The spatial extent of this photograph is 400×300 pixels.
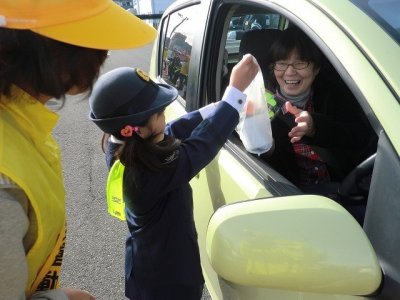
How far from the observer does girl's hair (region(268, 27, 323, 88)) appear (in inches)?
75.4

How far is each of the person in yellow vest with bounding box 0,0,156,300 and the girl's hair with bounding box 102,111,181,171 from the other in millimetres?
363

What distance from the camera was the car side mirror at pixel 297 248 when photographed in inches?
35.7

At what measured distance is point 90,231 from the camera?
10.7ft

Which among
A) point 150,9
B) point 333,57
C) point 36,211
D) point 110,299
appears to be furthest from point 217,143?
point 150,9

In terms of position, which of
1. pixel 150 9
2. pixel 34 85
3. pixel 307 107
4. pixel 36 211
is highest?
pixel 34 85

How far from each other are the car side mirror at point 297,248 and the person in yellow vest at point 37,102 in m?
0.39

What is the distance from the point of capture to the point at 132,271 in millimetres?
1723

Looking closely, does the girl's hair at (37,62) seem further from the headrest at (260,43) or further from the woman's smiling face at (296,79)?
the headrest at (260,43)

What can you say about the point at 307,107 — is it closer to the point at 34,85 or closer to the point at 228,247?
the point at 228,247

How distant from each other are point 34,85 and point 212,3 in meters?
1.17

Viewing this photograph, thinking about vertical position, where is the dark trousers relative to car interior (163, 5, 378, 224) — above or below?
below

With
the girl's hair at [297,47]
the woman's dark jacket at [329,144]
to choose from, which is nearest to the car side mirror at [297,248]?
the woman's dark jacket at [329,144]

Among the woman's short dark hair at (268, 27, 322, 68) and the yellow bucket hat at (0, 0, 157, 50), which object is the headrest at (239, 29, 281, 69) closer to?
the woman's short dark hair at (268, 27, 322, 68)

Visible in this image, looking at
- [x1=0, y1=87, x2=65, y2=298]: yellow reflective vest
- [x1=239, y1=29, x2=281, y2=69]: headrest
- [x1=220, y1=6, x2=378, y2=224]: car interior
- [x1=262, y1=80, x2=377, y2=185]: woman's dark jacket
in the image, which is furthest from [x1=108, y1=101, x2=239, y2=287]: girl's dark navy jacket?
[x1=239, y1=29, x2=281, y2=69]: headrest
